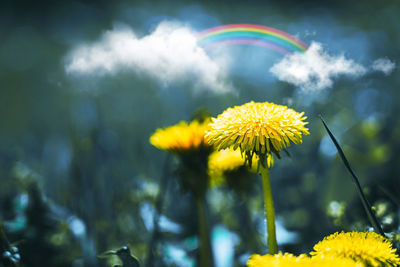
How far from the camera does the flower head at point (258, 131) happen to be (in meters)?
0.58

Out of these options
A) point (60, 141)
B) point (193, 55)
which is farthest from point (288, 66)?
point (60, 141)

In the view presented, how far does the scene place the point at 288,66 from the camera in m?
0.92

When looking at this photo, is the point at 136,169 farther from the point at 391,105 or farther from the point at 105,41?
the point at 391,105

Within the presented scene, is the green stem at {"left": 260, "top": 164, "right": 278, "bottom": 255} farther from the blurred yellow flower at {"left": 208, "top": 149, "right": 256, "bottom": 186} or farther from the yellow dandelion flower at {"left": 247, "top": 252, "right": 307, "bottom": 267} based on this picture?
the blurred yellow flower at {"left": 208, "top": 149, "right": 256, "bottom": 186}

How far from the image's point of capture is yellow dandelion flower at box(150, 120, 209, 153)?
0.79m

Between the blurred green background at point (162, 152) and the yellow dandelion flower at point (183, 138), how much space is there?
109mm

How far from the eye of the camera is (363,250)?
502 mm

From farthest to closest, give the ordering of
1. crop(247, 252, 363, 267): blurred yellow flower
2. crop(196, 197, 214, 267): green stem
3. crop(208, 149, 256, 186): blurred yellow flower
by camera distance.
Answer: crop(208, 149, 256, 186): blurred yellow flower, crop(196, 197, 214, 267): green stem, crop(247, 252, 363, 267): blurred yellow flower

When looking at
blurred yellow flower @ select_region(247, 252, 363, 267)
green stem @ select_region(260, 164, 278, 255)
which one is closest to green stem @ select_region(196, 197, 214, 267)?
green stem @ select_region(260, 164, 278, 255)

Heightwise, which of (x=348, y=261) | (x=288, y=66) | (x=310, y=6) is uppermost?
(x=310, y=6)

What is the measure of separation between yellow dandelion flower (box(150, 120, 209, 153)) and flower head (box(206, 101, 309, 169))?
17 centimetres

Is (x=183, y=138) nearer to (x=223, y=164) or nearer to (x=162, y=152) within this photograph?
(x=223, y=164)

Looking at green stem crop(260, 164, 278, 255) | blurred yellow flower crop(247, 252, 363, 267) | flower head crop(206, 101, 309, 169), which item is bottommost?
blurred yellow flower crop(247, 252, 363, 267)

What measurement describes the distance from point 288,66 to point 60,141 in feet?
3.46
